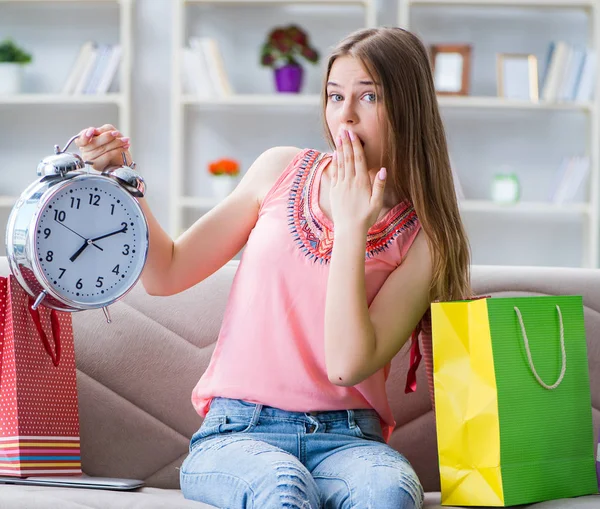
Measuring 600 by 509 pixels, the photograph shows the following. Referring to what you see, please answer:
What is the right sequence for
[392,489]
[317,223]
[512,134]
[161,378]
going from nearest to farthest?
[392,489]
[317,223]
[161,378]
[512,134]

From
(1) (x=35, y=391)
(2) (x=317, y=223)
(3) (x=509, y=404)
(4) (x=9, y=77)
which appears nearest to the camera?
(3) (x=509, y=404)

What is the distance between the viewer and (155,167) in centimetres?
454

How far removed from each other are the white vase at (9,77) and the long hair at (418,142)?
122 inches

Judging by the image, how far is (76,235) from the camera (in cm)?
144

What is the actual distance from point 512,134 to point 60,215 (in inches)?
138

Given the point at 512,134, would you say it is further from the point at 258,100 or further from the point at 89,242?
the point at 89,242

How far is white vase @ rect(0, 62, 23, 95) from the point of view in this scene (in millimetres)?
4320

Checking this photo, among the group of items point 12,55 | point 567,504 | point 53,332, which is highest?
point 12,55

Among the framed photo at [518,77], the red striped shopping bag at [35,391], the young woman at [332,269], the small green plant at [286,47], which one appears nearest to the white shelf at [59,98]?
the small green plant at [286,47]

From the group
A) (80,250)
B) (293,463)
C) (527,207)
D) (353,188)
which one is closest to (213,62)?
(527,207)

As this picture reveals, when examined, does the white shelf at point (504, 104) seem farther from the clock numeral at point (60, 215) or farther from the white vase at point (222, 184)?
the clock numeral at point (60, 215)

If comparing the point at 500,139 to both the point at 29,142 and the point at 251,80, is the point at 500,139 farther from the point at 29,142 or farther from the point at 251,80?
the point at 29,142

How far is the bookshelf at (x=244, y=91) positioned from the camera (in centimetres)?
451

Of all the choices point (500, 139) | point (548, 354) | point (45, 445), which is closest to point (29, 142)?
point (500, 139)
